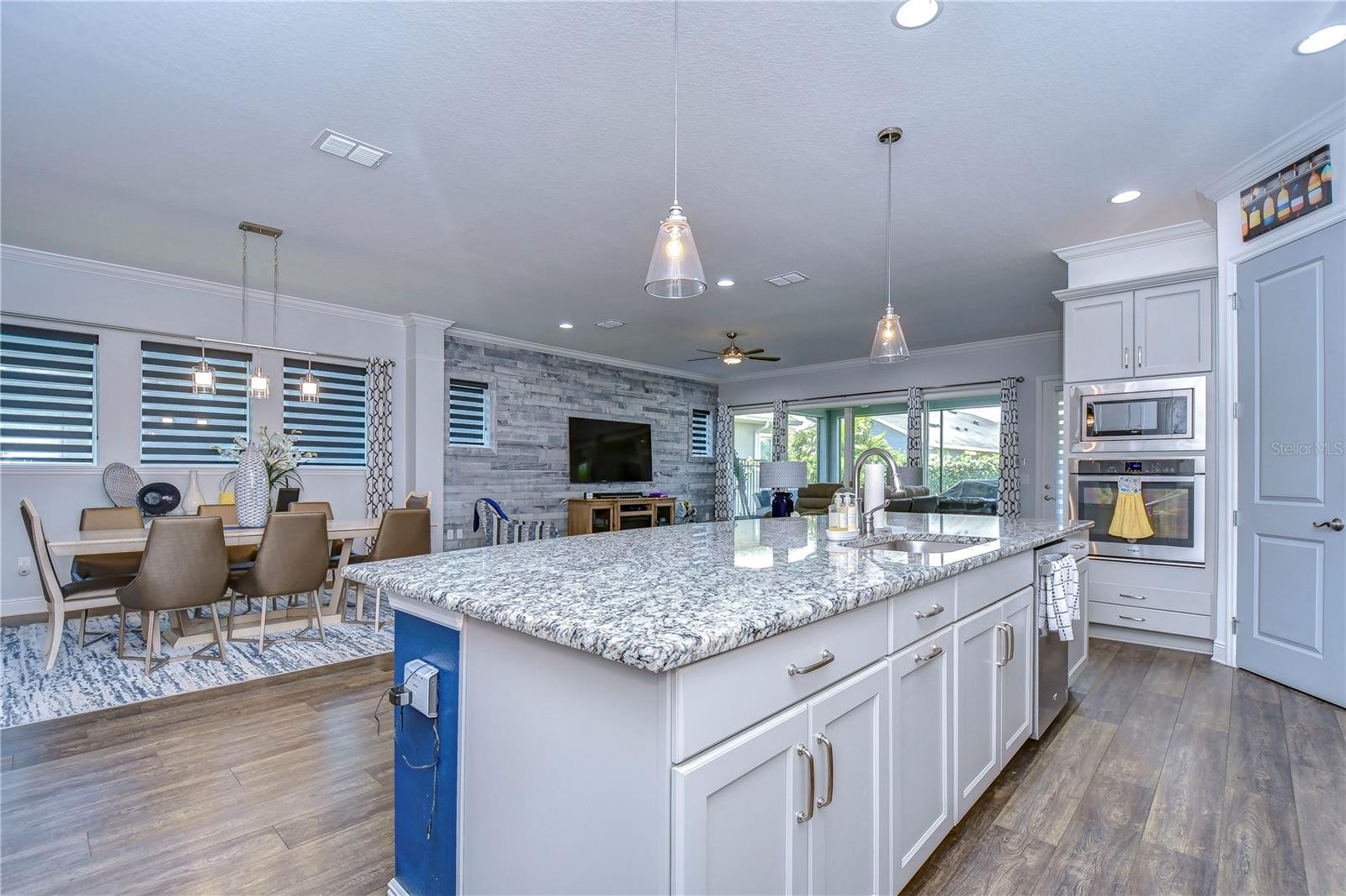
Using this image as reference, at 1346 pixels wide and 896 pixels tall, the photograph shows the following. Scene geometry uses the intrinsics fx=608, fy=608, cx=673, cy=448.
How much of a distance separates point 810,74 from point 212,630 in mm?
4662

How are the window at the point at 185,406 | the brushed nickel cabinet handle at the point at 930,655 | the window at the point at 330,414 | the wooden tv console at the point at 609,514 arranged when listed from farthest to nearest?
the wooden tv console at the point at 609,514 → the window at the point at 330,414 → the window at the point at 185,406 → the brushed nickel cabinet handle at the point at 930,655

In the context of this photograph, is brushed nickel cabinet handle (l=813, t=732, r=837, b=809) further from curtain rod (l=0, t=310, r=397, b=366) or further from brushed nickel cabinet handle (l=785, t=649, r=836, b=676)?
curtain rod (l=0, t=310, r=397, b=366)

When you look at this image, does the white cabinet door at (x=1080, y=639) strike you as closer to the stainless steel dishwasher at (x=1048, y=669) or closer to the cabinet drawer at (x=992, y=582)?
the stainless steel dishwasher at (x=1048, y=669)

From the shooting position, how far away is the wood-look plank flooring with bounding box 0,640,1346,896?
1681 millimetres

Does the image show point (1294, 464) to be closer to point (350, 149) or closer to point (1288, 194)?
point (1288, 194)

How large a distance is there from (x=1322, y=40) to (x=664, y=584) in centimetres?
305

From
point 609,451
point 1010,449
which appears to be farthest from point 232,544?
point 1010,449

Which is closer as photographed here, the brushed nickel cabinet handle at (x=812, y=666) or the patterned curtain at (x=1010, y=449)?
the brushed nickel cabinet handle at (x=812, y=666)

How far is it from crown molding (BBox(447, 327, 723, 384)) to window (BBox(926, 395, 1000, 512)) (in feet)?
11.5

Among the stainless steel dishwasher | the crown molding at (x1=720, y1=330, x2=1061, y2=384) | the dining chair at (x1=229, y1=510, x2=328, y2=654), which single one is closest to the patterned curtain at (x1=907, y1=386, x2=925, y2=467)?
the crown molding at (x1=720, y1=330, x2=1061, y2=384)

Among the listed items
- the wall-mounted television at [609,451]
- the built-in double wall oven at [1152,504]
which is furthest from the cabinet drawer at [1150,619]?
the wall-mounted television at [609,451]

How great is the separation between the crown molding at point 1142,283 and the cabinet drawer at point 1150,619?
1986 millimetres

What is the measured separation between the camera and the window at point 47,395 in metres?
4.36

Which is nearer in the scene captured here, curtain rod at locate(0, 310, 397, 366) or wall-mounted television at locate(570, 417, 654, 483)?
curtain rod at locate(0, 310, 397, 366)
